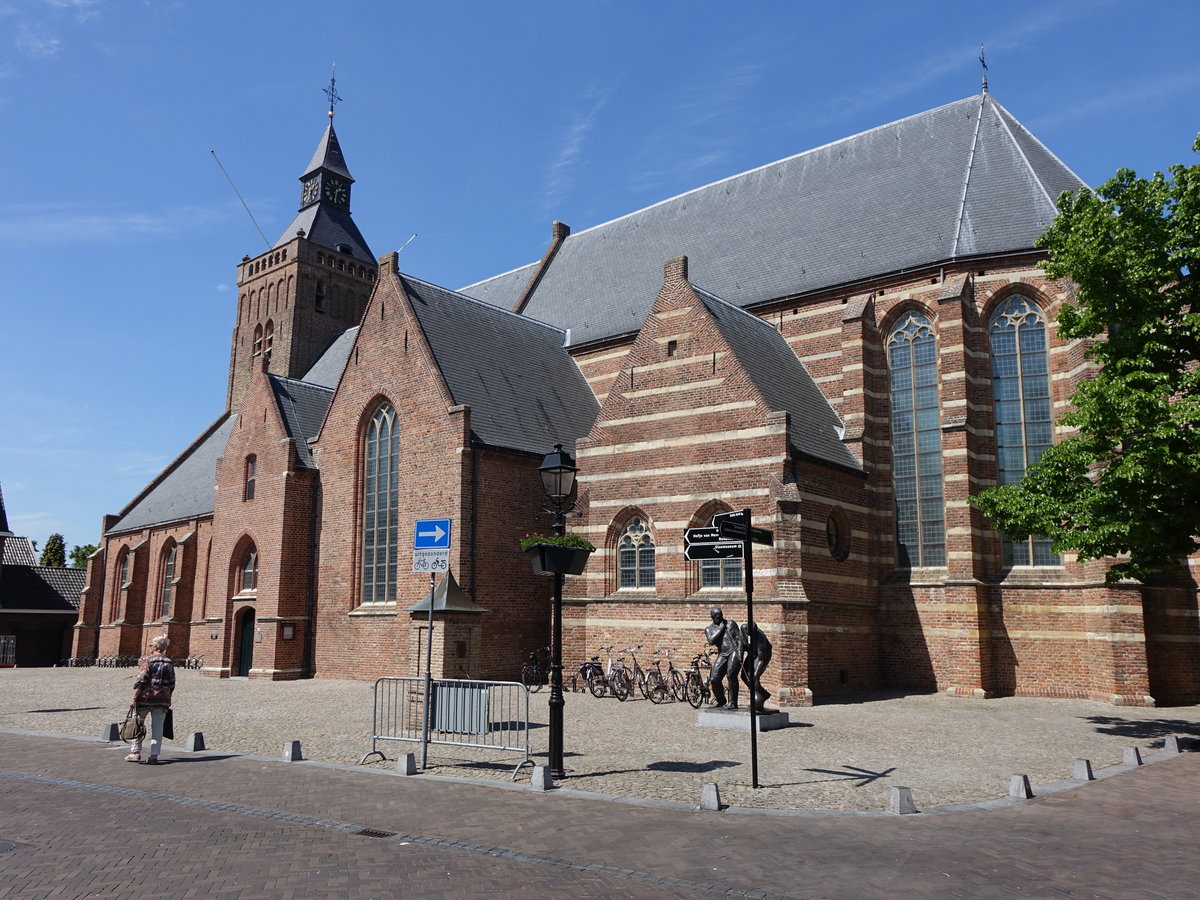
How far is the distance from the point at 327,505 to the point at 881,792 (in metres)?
21.5

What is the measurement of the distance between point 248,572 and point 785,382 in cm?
1999

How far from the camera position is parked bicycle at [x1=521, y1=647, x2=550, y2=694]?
75.3 ft

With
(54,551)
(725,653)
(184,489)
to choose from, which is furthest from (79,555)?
(725,653)

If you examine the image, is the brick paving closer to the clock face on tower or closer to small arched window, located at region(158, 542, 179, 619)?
small arched window, located at region(158, 542, 179, 619)

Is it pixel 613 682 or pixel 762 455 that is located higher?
pixel 762 455

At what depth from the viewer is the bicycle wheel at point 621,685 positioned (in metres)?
20.2

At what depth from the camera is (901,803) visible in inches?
356

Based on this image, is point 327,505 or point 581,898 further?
point 327,505

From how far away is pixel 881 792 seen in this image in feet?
33.2

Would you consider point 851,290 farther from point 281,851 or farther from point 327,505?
point 281,851

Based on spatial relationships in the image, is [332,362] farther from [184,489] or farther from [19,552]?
[19,552]

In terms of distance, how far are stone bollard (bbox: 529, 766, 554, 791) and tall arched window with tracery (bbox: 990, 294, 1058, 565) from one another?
1574cm

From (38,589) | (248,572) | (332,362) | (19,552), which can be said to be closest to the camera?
(248,572)

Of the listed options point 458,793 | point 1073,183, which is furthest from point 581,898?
point 1073,183
